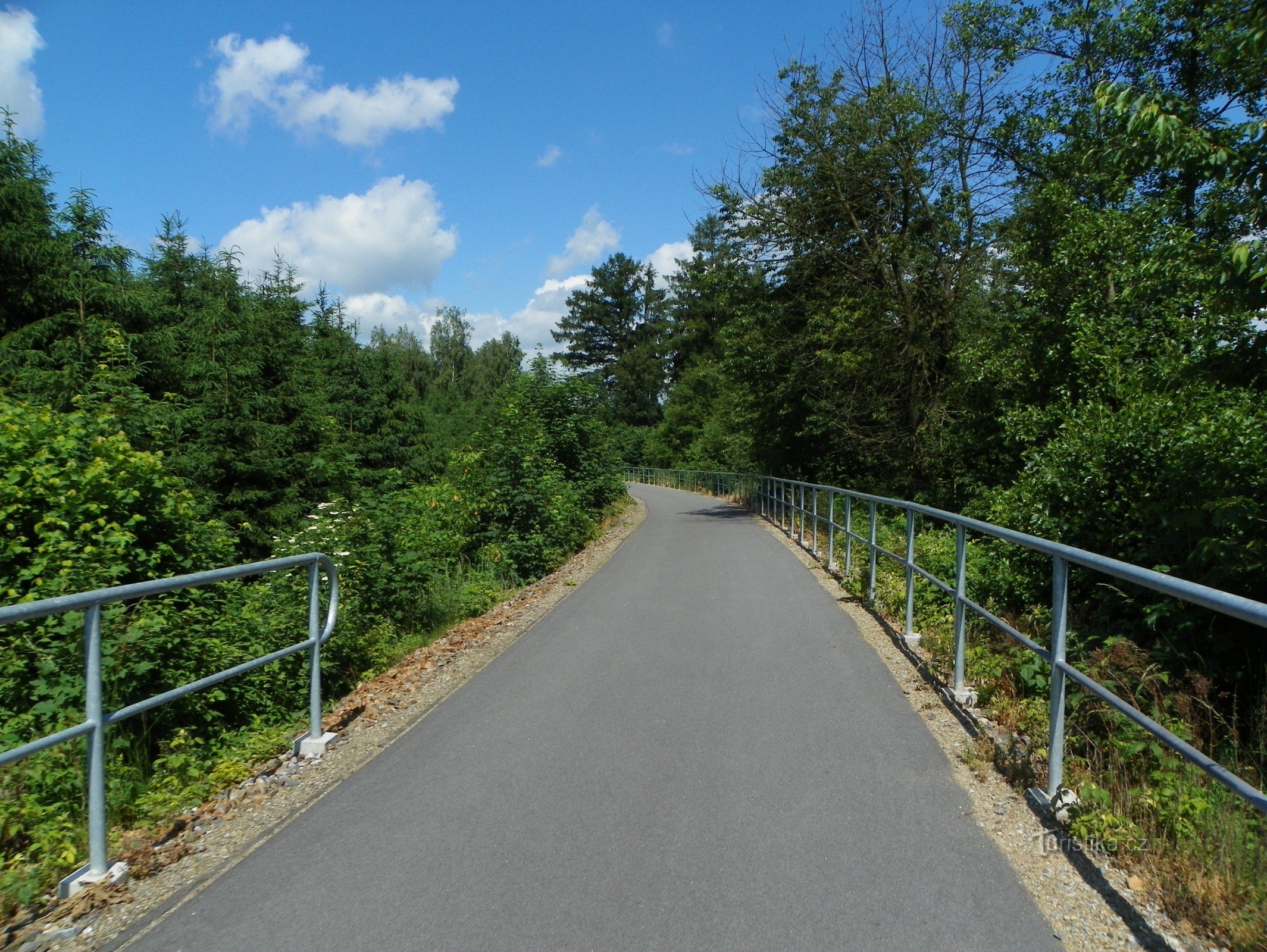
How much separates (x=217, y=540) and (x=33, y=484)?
2.26 metres

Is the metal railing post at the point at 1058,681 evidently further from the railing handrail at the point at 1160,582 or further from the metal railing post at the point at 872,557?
the metal railing post at the point at 872,557

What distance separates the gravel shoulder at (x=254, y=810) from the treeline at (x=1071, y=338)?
13.1 feet

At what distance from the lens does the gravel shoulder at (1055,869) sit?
326 centimetres

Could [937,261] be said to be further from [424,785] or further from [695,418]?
[695,418]

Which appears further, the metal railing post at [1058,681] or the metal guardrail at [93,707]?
the metal railing post at [1058,681]

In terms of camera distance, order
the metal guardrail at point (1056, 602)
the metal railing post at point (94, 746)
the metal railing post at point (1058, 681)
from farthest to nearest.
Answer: the metal railing post at point (1058, 681) → the metal railing post at point (94, 746) → the metal guardrail at point (1056, 602)

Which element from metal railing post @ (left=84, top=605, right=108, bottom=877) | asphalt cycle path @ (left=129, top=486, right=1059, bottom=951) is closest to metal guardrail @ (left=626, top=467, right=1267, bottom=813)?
asphalt cycle path @ (left=129, top=486, right=1059, bottom=951)

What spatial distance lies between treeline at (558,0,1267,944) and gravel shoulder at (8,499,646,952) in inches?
157

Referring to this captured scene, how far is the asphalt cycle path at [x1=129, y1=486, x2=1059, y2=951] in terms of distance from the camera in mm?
3363

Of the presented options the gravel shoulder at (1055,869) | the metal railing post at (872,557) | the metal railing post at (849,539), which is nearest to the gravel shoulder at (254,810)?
the gravel shoulder at (1055,869)

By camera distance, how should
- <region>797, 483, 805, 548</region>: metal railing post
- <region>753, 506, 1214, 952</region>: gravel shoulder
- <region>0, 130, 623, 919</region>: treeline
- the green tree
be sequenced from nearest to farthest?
<region>753, 506, 1214, 952</region>: gravel shoulder
<region>0, 130, 623, 919</region>: treeline
<region>797, 483, 805, 548</region>: metal railing post
the green tree

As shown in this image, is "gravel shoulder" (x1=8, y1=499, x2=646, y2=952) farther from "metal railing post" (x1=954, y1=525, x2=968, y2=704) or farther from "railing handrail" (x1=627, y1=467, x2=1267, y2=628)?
"railing handrail" (x1=627, y1=467, x2=1267, y2=628)

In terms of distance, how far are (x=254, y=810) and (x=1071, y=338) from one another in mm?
12547

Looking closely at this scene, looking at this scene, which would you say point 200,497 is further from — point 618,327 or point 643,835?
point 618,327
